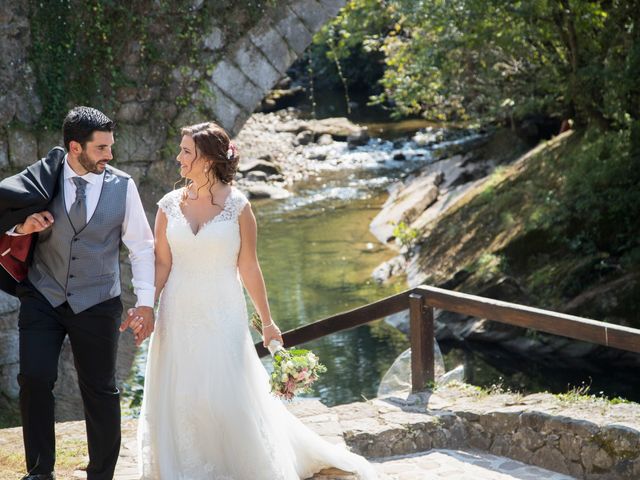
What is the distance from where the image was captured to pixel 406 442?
503 centimetres

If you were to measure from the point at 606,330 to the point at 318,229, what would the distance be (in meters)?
10.5

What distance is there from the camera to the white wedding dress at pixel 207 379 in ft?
12.6

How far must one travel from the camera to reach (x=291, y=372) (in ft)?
12.9

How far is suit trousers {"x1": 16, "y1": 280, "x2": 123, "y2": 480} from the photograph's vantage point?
368 cm

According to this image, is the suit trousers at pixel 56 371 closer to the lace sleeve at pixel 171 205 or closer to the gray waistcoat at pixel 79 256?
the gray waistcoat at pixel 79 256

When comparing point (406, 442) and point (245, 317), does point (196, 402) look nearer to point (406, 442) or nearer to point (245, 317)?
point (245, 317)

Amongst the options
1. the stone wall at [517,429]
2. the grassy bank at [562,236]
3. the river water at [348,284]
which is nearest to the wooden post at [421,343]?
the stone wall at [517,429]

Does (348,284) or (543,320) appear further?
(348,284)

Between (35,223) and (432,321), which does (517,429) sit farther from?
(35,223)

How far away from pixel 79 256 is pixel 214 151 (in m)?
0.66

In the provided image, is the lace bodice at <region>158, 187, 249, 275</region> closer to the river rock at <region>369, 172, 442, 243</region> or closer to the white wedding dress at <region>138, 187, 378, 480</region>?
the white wedding dress at <region>138, 187, 378, 480</region>

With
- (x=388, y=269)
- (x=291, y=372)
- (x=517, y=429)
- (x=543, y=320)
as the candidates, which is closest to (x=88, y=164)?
(x=291, y=372)

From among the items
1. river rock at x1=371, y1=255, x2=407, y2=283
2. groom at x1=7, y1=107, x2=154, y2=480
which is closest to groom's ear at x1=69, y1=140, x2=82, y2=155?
groom at x1=7, y1=107, x2=154, y2=480

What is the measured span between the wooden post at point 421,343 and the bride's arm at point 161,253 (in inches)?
76.3
